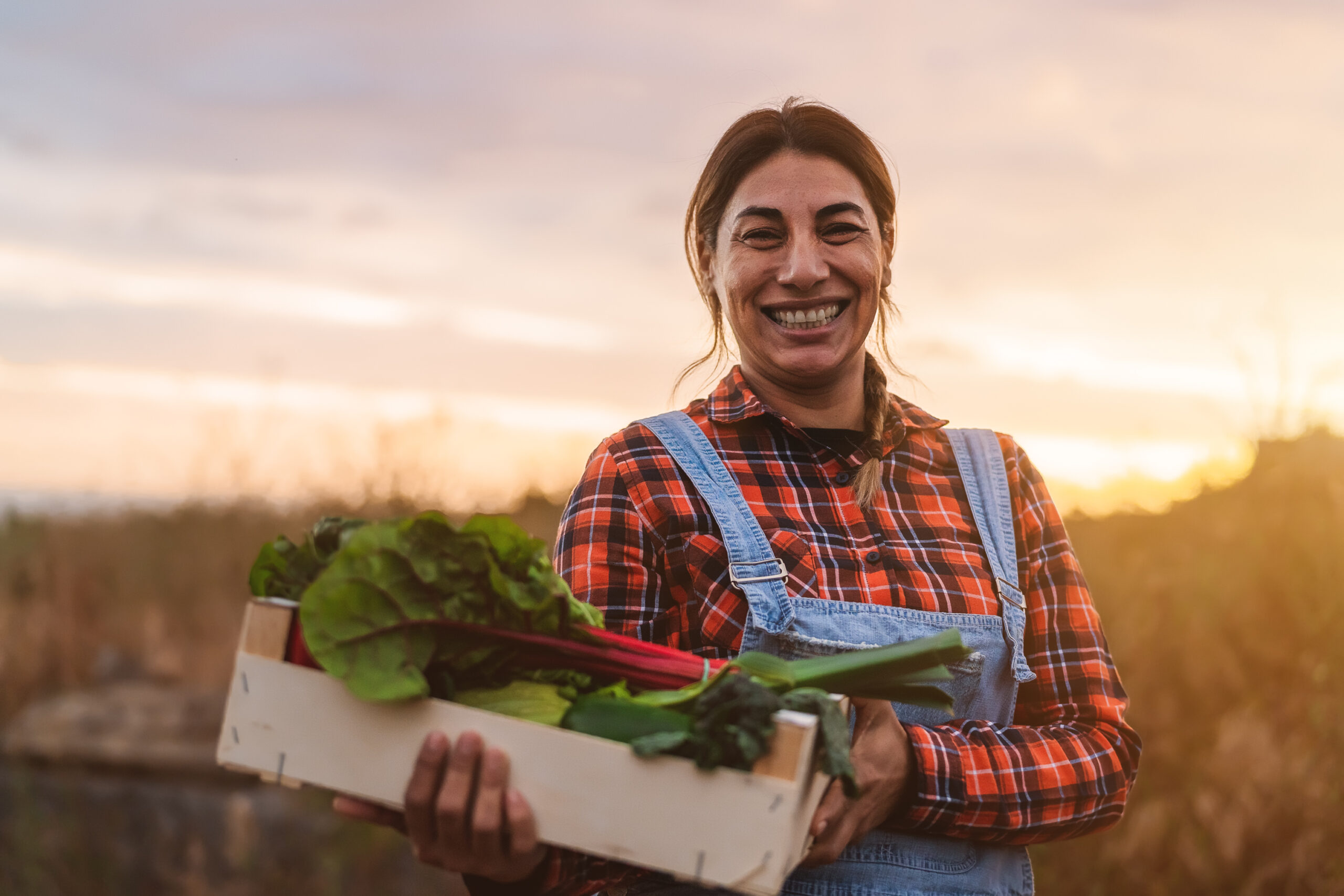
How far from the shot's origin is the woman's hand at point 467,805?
1.48 metres

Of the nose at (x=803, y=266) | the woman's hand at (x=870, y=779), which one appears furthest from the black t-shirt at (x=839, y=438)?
the woman's hand at (x=870, y=779)

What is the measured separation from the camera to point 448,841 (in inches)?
60.6

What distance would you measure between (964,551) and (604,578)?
80 cm

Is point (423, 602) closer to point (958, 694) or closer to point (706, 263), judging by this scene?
point (958, 694)

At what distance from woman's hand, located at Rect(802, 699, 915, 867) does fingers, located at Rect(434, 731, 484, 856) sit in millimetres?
579

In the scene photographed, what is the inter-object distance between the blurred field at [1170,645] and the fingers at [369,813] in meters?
3.50

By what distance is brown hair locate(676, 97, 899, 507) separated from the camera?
2.35 meters

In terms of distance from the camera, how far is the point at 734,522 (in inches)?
79.1

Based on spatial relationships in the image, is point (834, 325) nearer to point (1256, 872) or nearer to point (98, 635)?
point (1256, 872)

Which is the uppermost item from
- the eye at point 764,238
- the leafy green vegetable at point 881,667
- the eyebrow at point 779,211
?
the eyebrow at point 779,211

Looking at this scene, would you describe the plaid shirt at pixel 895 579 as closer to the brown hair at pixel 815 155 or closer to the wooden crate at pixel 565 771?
the brown hair at pixel 815 155

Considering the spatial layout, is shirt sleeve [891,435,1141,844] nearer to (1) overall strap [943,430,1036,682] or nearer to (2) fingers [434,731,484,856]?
(1) overall strap [943,430,1036,682]

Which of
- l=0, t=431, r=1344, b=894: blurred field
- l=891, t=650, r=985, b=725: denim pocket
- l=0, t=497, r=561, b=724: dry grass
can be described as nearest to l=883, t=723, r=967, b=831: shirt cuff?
l=891, t=650, r=985, b=725: denim pocket

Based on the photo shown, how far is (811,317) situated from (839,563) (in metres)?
0.59
